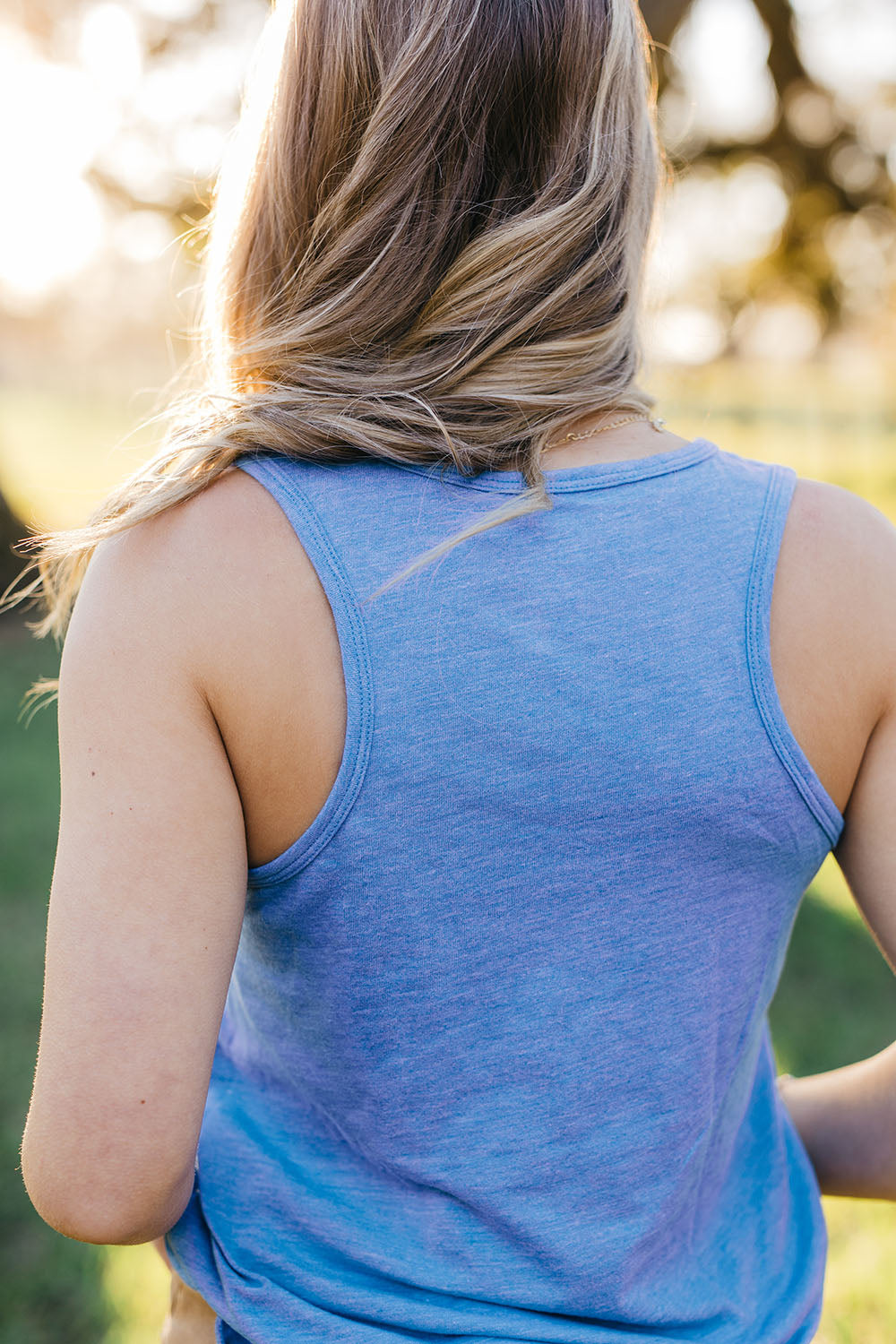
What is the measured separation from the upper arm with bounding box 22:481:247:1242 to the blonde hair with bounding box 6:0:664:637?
0.35ft

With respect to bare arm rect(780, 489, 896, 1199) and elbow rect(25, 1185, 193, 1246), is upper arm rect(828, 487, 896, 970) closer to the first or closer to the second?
bare arm rect(780, 489, 896, 1199)

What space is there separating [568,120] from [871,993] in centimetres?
348

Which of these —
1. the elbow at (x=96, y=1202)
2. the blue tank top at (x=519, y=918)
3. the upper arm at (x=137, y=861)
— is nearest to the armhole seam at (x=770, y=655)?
the blue tank top at (x=519, y=918)

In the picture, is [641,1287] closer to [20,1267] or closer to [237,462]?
[237,462]

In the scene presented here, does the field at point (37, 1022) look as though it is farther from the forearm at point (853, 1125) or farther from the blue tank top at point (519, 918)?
the forearm at point (853, 1125)

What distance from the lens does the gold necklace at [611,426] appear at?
105cm

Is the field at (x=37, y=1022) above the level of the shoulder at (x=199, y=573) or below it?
below

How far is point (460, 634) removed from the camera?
0.92 meters

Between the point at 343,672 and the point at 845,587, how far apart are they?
48cm

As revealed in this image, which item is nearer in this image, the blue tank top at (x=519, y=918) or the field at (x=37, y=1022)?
the blue tank top at (x=519, y=918)

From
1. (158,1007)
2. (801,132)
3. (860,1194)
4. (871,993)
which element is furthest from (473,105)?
(801,132)

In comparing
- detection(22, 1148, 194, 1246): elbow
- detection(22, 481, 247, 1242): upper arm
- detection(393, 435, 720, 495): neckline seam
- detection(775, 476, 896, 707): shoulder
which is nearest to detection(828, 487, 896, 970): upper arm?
detection(775, 476, 896, 707): shoulder

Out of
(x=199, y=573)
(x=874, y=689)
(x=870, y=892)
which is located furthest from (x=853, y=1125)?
(x=199, y=573)

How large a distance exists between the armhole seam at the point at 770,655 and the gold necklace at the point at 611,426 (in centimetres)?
15
